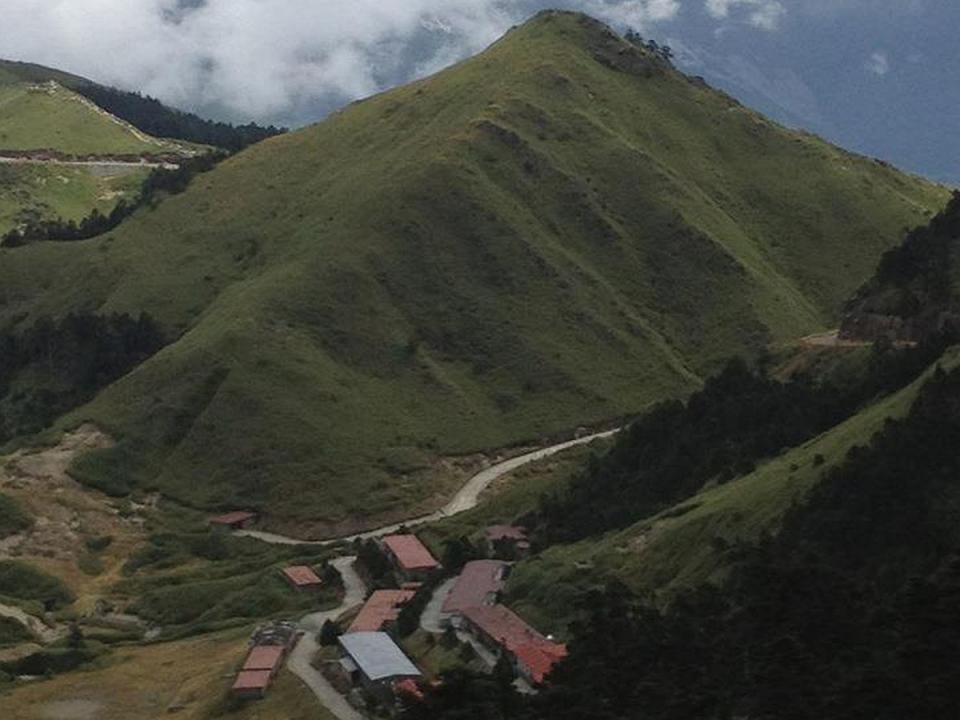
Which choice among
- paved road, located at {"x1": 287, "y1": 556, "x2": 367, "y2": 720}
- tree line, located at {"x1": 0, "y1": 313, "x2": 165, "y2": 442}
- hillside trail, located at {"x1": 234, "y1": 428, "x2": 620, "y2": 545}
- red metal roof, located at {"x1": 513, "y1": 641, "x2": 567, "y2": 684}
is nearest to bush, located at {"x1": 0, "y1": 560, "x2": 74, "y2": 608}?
hillside trail, located at {"x1": 234, "y1": 428, "x2": 620, "y2": 545}

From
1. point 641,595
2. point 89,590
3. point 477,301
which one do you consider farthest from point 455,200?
point 641,595

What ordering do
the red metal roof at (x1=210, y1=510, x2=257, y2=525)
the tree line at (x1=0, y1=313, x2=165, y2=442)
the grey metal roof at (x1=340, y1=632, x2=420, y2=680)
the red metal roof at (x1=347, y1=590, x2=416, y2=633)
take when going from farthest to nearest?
1. the tree line at (x1=0, y1=313, x2=165, y2=442)
2. the red metal roof at (x1=210, y1=510, x2=257, y2=525)
3. the red metal roof at (x1=347, y1=590, x2=416, y2=633)
4. the grey metal roof at (x1=340, y1=632, x2=420, y2=680)

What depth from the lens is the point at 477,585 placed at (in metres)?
92.2

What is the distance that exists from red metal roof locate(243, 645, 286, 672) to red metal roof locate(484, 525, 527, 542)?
27308 mm

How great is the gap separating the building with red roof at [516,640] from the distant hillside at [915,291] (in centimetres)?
4464

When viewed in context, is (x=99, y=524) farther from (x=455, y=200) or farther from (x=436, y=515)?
(x=455, y=200)

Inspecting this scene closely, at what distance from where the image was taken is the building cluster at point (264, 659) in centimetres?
8244

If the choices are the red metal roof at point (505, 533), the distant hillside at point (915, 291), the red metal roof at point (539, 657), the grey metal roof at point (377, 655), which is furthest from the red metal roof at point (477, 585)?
the distant hillside at point (915, 291)

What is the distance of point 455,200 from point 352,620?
109004 millimetres

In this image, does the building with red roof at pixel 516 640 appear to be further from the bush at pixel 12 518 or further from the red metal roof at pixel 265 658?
the bush at pixel 12 518

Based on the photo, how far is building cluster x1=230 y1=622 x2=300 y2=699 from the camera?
82.4m

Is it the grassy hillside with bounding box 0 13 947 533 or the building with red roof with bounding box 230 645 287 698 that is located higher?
the grassy hillside with bounding box 0 13 947 533

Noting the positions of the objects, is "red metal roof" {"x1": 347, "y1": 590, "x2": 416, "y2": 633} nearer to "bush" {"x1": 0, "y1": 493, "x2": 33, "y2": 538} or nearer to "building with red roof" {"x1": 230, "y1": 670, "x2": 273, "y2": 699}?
"building with red roof" {"x1": 230, "y1": 670, "x2": 273, "y2": 699}

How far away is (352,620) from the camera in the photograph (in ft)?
310
